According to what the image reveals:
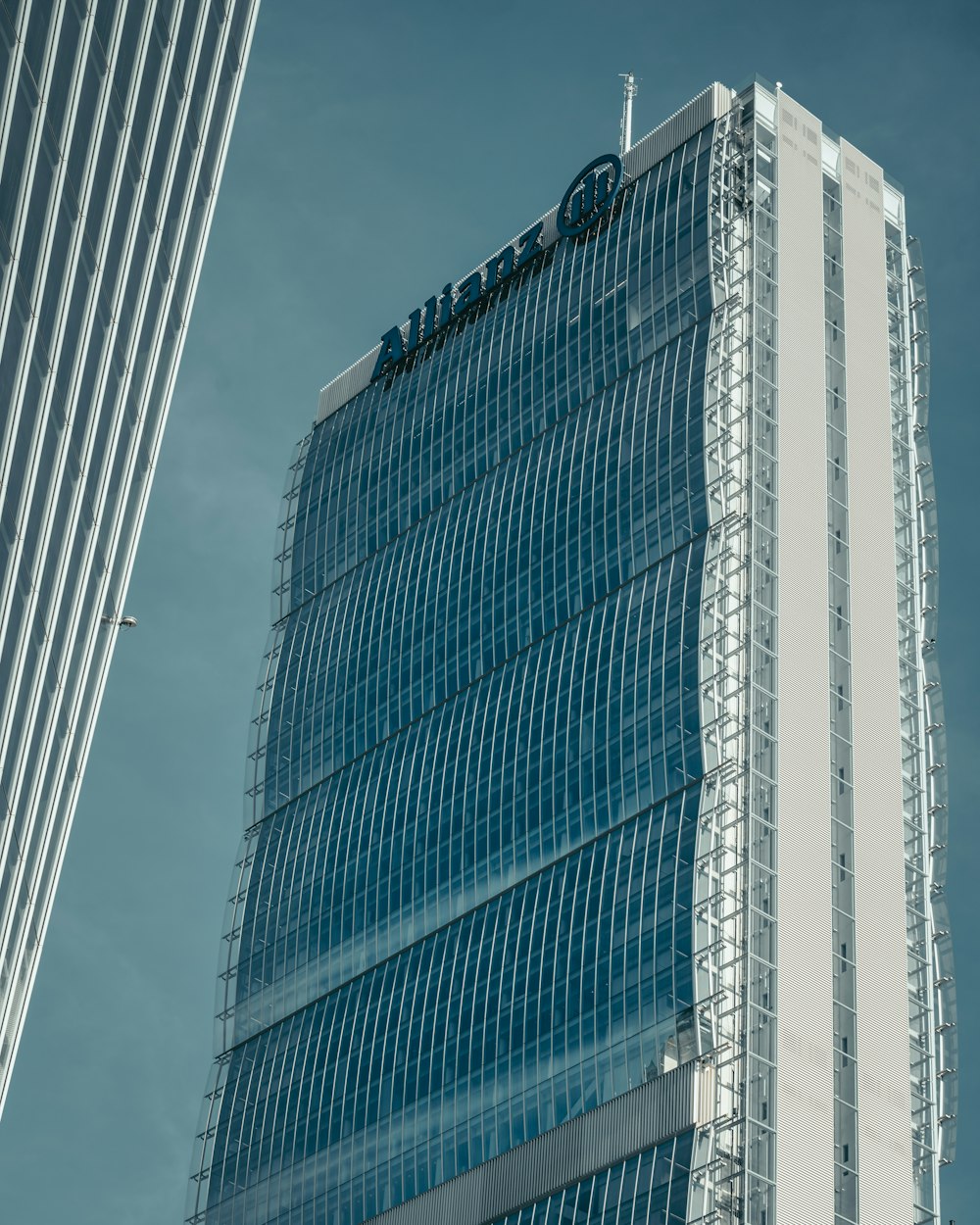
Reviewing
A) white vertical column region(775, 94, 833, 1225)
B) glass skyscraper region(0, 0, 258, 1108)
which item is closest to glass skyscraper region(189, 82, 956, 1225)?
white vertical column region(775, 94, 833, 1225)

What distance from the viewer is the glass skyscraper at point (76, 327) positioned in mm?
57688

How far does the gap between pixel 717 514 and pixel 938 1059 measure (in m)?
36.6

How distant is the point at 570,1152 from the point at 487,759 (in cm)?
3359

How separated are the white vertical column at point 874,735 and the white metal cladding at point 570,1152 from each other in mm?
10096

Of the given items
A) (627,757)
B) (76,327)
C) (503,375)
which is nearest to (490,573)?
(503,375)

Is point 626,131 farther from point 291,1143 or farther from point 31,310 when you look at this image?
point 31,310

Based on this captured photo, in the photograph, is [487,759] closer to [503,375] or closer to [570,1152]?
[570,1152]

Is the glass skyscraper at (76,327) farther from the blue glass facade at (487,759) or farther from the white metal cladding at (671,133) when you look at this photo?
the white metal cladding at (671,133)

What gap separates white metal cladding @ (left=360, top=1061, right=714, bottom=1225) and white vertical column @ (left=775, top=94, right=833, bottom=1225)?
518 cm

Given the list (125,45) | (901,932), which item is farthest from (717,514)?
(125,45)

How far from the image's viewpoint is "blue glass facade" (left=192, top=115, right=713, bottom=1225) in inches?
5197

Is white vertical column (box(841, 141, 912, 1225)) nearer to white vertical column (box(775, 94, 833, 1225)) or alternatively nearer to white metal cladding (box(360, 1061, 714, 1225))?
white vertical column (box(775, 94, 833, 1225))

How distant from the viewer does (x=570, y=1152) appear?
12512cm

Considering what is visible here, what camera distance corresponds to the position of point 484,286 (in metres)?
→ 181
